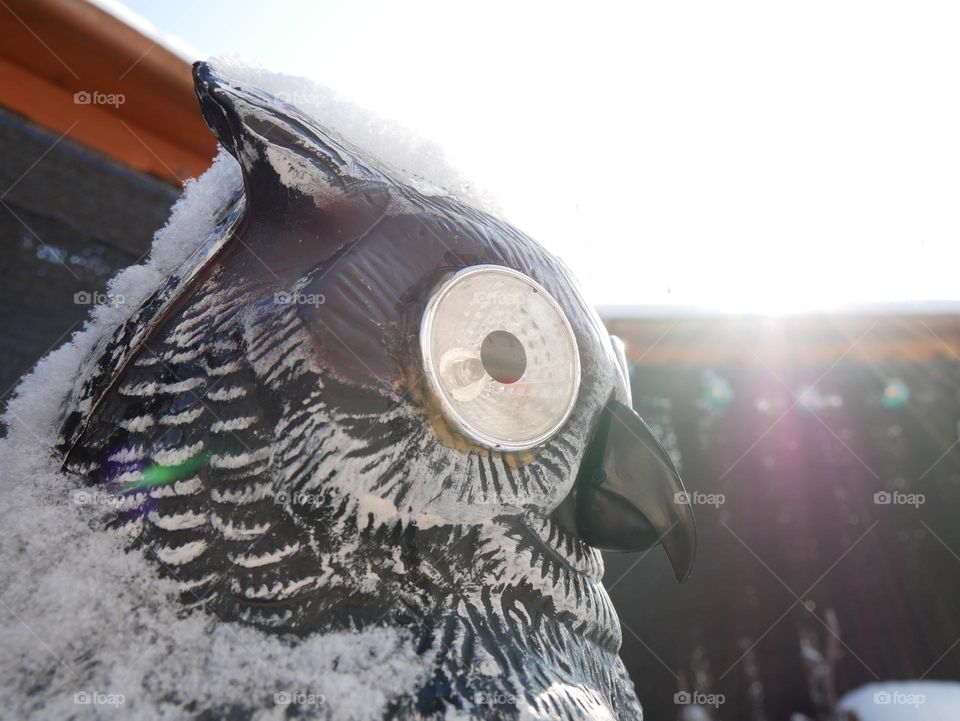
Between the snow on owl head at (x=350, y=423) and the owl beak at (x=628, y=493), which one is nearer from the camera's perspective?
the snow on owl head at (x=350, y=423)

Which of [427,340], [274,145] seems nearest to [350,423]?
[427,340]

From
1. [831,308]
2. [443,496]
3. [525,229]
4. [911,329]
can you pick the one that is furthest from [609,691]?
[911,329]

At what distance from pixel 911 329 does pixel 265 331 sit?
153cm

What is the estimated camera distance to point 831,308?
147 centimetres

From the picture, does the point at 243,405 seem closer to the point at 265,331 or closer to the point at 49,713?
the point at 265,331

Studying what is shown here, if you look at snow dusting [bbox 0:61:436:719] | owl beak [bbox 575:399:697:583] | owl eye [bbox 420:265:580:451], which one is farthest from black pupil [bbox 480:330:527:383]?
snow dusting [bbox 0:61:436:719]

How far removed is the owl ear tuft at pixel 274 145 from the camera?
504mm

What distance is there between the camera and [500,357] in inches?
22.1

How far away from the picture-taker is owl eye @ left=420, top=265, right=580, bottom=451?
1.77 ft

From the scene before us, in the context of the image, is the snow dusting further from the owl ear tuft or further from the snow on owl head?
the owl ear tuft

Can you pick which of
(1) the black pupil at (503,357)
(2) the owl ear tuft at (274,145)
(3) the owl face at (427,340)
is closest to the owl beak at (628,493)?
(3) the owl face at (427,340)

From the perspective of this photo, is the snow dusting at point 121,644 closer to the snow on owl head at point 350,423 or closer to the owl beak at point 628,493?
the snow on owl head at point 350,423

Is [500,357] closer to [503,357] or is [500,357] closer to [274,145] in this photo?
[503,357]

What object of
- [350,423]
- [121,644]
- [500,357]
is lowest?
[121,644]
